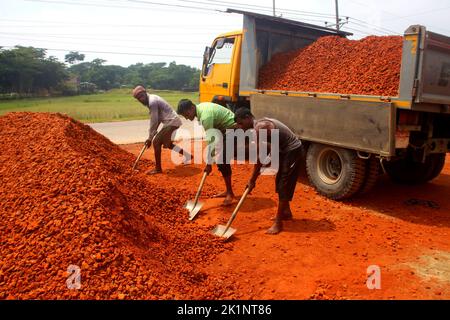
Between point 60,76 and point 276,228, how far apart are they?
42607 millimetres

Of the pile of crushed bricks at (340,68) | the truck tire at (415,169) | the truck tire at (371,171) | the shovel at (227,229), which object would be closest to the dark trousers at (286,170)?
the shovel at (227,229)

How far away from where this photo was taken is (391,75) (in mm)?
4539

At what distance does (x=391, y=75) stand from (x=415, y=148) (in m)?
1.04

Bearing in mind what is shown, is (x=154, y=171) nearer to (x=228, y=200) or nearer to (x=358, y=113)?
(x=228, y=200)

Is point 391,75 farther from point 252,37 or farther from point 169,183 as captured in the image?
point 169,183

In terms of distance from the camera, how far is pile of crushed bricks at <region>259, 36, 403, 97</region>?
15.3ft

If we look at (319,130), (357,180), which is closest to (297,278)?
(357,180)

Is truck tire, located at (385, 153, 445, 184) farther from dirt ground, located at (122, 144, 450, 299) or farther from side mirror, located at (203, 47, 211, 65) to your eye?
side mirror, located at (203, 47, 211, 65)

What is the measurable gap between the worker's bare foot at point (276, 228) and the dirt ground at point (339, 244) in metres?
0.08

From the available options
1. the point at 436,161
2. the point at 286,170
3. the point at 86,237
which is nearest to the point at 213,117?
the point at 286,170

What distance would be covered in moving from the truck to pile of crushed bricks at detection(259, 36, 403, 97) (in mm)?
240

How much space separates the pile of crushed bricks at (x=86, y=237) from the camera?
267 cm

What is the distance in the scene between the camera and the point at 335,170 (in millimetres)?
5301

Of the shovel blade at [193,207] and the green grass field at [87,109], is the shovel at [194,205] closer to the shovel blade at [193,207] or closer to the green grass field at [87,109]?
the shovel blade at [193,207]
